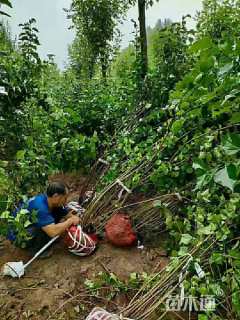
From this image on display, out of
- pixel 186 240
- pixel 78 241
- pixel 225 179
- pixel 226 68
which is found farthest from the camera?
pixel 78 241

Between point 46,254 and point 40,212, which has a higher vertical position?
point 40,212

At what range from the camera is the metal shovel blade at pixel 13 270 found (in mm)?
3218

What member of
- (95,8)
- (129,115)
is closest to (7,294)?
(129,115)

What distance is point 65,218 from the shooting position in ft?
12.5

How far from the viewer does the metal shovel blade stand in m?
3.22

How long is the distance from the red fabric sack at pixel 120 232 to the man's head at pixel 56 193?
0.47 meters

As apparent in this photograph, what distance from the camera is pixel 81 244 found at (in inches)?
134

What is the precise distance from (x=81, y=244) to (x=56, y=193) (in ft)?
1.55

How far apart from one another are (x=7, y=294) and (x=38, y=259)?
466mm

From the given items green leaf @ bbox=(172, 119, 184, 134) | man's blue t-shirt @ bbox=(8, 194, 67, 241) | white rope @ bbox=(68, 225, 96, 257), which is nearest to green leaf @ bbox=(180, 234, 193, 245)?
green leaf @ bbox=(172, 119, 184, 134)

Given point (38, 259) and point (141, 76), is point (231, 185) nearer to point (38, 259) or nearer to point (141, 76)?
point (38, 259)

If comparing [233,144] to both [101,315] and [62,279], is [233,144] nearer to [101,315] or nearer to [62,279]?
[101,315]

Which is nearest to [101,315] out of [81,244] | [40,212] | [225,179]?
[81,244]

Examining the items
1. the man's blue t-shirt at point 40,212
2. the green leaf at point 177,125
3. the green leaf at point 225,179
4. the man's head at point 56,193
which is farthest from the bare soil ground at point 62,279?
the green leaf at point 225,179
